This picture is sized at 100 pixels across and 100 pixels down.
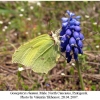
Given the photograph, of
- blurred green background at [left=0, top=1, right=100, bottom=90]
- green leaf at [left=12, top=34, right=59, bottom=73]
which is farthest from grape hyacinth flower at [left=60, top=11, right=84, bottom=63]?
blurred green background at [left=0, top=1, right=100, bottom=90]

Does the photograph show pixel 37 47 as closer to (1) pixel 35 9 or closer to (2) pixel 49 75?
(2) pixel 49 75

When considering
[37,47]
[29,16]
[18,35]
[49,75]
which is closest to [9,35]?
[18,35]

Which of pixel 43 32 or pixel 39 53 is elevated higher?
pixel 43 32

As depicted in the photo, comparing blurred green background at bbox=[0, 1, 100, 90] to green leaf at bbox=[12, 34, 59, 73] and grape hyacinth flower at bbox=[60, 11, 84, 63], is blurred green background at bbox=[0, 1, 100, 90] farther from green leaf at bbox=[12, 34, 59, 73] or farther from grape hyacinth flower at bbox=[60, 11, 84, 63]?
grape hyacinth flower at bbox=[60, 11, 84, 63]

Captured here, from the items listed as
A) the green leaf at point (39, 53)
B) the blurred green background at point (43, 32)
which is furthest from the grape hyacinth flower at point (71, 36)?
the blurred green background at point (43, 32)

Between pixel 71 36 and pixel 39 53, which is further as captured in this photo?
pixel 39 53

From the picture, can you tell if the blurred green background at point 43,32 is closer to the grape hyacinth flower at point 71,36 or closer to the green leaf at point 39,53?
the green leaf at point 39,53

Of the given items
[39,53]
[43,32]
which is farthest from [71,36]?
[43,32]

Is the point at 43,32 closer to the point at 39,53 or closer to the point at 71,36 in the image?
the point at 39,53
